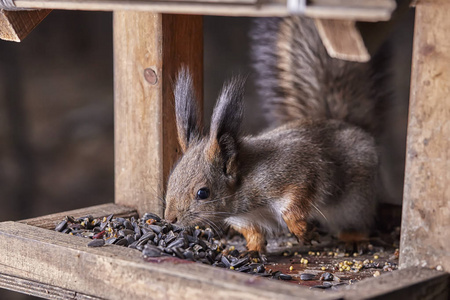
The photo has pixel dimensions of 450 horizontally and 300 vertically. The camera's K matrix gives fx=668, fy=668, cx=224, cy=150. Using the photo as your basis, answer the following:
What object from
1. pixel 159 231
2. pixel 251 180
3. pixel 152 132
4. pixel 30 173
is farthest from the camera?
pixel 30 173

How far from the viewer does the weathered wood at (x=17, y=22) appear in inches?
82.3

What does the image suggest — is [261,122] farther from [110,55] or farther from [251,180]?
[251,180]

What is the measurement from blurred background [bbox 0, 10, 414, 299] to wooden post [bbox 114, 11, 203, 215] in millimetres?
2384

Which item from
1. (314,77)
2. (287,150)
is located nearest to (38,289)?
(287,150)

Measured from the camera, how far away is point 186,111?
7.03 ft

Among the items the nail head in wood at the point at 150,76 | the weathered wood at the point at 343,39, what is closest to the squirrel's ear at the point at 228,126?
the nail head in wood at the point at 150,76

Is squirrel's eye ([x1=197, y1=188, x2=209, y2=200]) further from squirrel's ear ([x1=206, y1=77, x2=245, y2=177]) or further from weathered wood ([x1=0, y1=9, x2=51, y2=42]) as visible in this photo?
weathered wood ([x1=0, y1=9, x2=51, y2=42])

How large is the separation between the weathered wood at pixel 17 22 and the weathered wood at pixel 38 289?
757mm

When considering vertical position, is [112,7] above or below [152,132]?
above

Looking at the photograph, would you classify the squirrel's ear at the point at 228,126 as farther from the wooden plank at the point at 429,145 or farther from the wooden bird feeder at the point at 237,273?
the wooden plank at the point at 429,145

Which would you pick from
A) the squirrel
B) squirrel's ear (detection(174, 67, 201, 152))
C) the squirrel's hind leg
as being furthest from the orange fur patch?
squirrel's ear (detection(174, 67, 201, 152))

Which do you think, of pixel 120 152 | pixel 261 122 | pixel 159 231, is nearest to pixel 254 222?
pixel 159 231

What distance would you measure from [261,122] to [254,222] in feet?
9.25

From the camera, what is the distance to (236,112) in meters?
2.06
